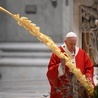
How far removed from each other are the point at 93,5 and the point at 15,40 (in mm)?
2066

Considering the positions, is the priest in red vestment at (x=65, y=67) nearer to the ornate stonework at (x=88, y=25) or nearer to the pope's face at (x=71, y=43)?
the pope's face at (x=71, y=43)

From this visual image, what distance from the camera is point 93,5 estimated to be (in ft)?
37.7

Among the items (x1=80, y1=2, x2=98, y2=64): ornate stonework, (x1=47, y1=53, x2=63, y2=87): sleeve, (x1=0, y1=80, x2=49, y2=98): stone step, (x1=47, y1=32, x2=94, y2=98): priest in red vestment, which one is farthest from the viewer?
(x1=80, y1=2, x2=98, y2=64): ornate stonework

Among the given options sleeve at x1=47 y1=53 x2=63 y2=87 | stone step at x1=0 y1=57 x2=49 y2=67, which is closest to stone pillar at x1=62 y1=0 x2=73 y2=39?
stone step at x1=0 y1=57 x2=49 y2=67

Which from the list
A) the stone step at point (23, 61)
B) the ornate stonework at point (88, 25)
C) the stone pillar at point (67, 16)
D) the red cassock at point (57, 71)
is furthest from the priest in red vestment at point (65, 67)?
the ornate stonework at point (88, 25)

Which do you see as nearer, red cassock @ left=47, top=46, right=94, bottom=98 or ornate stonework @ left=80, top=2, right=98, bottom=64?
red cassock @ left=47, top=46, right=94, bottom=98

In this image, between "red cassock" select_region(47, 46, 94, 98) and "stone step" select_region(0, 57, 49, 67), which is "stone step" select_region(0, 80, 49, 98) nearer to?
"stone step" select_region(0, 57, 49, 67)

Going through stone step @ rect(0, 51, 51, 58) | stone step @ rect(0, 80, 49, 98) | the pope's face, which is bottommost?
stone step @ rect(0, 80, 49, 98)

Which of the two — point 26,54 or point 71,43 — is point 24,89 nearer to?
point 26,54

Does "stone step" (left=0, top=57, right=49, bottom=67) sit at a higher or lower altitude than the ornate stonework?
lower

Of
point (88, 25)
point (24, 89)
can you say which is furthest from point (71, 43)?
point (88, 25)

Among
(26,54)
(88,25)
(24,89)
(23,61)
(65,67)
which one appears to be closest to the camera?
(65,67)

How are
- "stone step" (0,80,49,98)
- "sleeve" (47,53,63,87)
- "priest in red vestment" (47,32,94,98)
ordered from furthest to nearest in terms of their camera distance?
1. "stone step" (0,80,49,98)
2. "sleeve" (47,53,63,87)
3. "priest in red vestment" (47,32,94,98)

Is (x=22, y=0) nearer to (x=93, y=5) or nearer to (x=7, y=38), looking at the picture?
(x=7, y=38)
